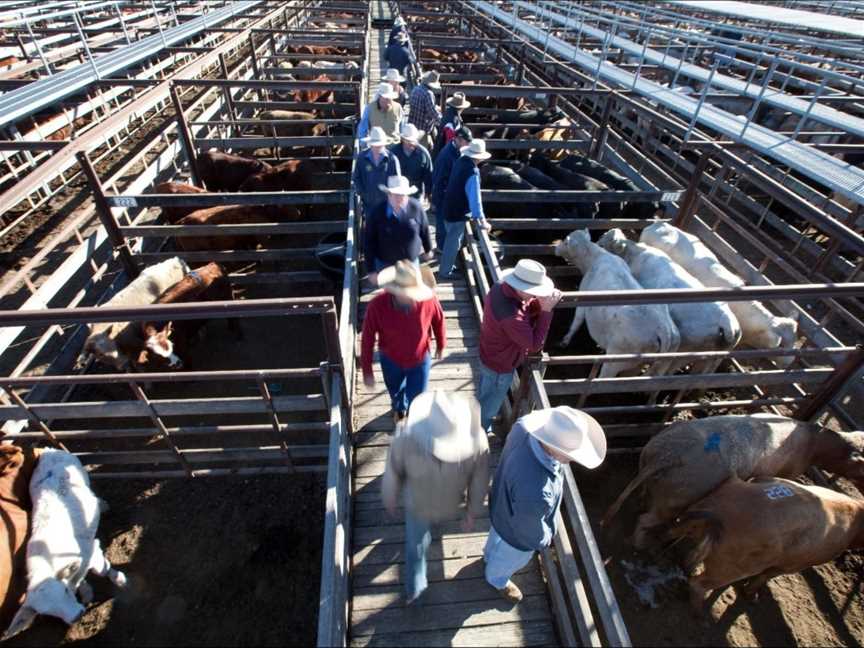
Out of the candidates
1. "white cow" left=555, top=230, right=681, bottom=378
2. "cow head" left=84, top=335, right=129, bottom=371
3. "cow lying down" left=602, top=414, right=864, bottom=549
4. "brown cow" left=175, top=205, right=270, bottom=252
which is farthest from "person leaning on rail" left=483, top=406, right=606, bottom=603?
"brown cow" left=175, top=205, right=270, bottom=252

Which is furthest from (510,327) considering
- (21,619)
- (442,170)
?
(21,619)

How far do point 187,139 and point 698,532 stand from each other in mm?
10018

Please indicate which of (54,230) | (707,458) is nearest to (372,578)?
(707,458)

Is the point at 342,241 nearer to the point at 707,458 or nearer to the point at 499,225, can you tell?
the point at 499,225

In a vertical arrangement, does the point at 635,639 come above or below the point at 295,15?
below

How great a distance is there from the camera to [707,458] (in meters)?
4.34

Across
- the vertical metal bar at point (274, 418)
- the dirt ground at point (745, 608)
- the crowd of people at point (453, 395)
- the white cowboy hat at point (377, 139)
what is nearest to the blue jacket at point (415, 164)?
the crowd of people at point (453, 395)

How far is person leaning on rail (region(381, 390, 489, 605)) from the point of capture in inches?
101

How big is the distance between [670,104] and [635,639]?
10.1 m

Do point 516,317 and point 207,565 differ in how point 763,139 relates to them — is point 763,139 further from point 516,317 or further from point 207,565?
point 207,565

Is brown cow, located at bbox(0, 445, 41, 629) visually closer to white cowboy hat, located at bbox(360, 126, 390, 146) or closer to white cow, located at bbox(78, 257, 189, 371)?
white cow, located at bbox(78, 257, 189, 371)

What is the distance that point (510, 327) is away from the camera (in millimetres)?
3684

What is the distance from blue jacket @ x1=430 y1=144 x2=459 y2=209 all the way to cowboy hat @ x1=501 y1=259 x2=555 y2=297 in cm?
296

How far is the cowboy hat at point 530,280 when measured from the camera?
11.5 ft
